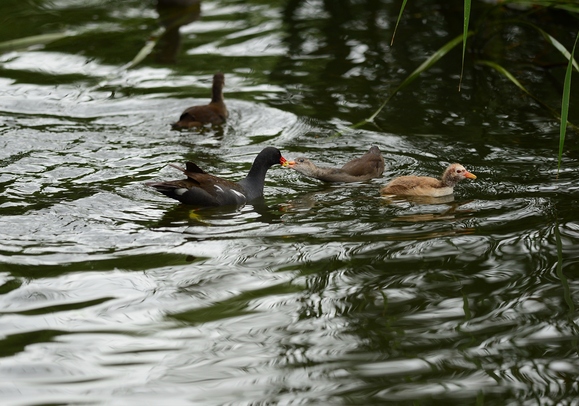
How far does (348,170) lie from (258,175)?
0.96 meters

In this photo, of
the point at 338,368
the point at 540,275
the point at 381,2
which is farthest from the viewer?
the point at 381,2

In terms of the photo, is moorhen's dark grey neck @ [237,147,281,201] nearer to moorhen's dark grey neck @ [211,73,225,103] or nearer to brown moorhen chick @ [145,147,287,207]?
brown moorhen chick @ [145,147,287,207]

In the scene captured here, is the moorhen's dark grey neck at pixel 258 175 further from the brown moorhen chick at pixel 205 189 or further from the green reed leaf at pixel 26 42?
the green reed leaf at pixel 26 42

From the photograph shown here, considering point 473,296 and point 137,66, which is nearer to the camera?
point 473,296

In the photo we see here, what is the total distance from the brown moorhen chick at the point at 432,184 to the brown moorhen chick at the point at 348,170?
0.58m

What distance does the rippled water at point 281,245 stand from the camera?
197 inches

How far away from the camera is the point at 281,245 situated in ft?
22.7

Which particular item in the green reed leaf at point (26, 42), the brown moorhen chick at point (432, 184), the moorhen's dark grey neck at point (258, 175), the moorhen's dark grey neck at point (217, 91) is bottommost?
the brown moorhen chick at point (432, 184)

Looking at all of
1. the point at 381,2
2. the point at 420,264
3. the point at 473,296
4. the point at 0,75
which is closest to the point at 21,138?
the point at 0,75

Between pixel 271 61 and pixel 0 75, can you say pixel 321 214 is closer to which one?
pixel 271 61

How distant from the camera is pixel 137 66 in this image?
40.8ft

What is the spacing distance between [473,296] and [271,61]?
24.0ft

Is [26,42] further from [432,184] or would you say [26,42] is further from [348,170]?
[432,184]

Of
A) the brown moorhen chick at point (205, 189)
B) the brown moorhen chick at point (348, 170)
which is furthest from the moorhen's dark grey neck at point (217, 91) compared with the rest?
the brown moorhen chick at point (205, 189)
